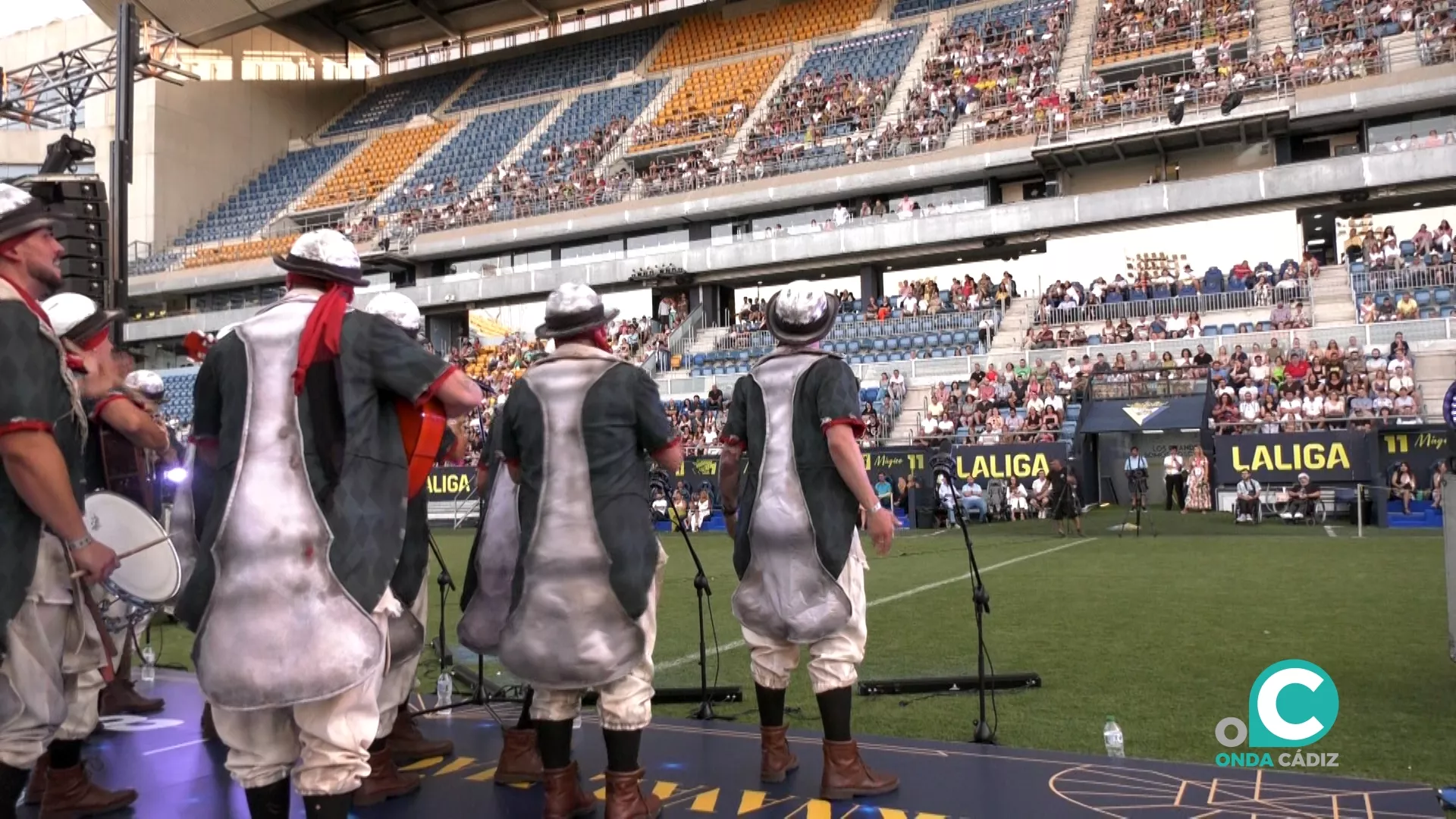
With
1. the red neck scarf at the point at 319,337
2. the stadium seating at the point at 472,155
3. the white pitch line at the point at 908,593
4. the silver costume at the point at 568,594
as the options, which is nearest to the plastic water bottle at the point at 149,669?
the white pitch line at the point at 908,593

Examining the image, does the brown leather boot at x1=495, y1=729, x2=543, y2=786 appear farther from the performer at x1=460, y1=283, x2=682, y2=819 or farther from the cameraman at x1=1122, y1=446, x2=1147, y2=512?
the cameraman at x1=1122, y1=446, x2=1147, y2=512

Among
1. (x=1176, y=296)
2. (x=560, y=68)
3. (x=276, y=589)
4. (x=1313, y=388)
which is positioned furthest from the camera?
(x=560, y=68)

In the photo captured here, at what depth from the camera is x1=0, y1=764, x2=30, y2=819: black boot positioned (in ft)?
10.7

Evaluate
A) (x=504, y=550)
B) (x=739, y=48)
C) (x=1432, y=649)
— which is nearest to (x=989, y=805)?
(x=504, y=550)

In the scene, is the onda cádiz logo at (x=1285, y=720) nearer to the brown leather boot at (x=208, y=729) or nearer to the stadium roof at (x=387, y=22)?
the brown leather boot at (x=208, y=729)

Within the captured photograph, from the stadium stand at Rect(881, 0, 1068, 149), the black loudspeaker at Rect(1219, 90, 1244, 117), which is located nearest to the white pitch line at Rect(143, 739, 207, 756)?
the black loudspeaker at Rect(1219, 90, 1244, 117)

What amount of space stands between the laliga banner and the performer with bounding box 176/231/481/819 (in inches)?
689

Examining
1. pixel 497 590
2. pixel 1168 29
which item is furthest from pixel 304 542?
pixel 1168 29

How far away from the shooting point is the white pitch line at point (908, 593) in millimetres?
7223

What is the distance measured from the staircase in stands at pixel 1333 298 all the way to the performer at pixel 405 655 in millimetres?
22126

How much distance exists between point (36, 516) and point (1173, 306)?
24335mm

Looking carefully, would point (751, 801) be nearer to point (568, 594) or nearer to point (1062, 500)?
point (568, 594)

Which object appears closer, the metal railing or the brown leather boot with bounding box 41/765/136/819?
the brown leather boot with bounding box 41/765/136/819

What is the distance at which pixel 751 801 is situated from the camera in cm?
404
